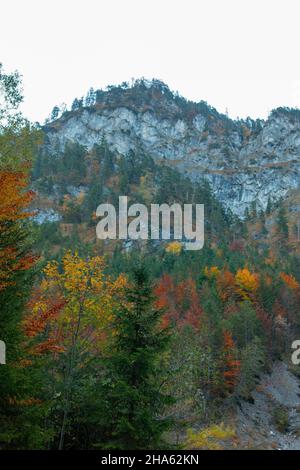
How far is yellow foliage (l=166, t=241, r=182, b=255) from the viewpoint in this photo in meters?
103

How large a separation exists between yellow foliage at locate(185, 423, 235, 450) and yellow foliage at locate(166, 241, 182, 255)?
6359 centimetres

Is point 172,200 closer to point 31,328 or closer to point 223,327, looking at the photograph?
point 223,327

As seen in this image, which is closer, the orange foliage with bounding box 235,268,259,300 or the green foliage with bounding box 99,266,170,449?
the green foliage with bounding box 99,266,170,449

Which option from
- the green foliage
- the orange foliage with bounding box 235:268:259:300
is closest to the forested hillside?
the green foliage

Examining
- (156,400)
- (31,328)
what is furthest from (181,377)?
(31,328)

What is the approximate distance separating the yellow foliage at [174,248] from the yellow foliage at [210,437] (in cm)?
6359

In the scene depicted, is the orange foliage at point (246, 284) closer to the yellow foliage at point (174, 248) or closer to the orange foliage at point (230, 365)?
the orange foliage at point (230, 365)

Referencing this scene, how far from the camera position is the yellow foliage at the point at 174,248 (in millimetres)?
102969

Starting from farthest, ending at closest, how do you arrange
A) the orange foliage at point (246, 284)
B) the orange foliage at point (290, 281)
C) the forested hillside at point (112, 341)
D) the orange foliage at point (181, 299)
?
1. the orange foliage at point (290, 281)
2. the orange foliage at point (246, 284)
3. the orange foliage at point (181, 299)
4. the forested hillside at point (112, 341)

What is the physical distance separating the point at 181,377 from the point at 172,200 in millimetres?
107408

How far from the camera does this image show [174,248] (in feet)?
347

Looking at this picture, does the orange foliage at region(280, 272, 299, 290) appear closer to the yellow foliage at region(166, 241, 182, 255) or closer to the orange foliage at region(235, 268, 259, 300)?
the orange foliage at region(235, 268, 259, 300)

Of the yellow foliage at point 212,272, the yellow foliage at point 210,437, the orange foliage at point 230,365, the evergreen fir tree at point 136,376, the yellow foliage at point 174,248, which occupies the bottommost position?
the yellow foliage at point 210,437

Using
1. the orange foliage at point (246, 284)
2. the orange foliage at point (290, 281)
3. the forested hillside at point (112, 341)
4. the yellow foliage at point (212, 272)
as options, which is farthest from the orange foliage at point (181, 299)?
the orange foliage at point (290, 281)
